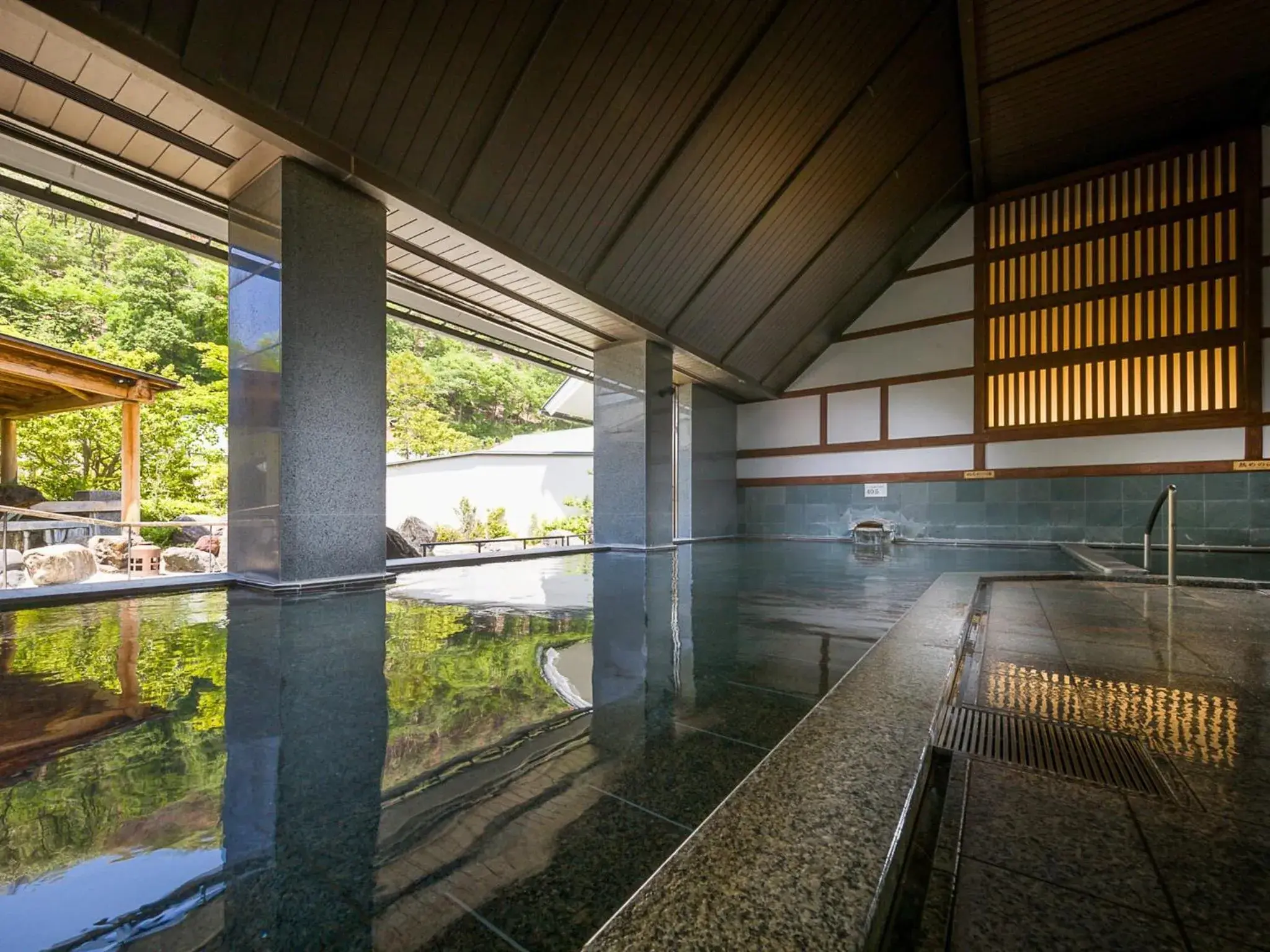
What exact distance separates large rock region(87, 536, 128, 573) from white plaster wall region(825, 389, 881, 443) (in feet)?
Result: 42.4

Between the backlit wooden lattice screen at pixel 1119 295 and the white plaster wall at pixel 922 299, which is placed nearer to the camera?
the backlit wooden lattice screen at pixel 1119 295

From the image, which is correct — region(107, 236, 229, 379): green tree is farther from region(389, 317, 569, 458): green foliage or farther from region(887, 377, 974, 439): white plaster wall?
region(887, 377, 974, 439): white plaster wall

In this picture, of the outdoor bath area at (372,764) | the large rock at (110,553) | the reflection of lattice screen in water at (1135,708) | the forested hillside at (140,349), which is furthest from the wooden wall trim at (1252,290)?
the large rock at (110,553)

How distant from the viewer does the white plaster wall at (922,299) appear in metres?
10.8

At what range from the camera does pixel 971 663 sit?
235cm

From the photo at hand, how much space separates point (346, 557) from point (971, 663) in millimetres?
4136

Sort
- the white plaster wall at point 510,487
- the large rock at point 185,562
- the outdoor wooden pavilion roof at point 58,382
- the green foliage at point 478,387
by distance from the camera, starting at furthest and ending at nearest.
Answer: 1. the green foliage at point 478,387
2. the white plaster wall at point 510,487
3. the large rock at point 185,562
4. the outdoor wooden pavilion roof at point 58,382

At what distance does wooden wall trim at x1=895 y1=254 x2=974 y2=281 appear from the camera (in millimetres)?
10742

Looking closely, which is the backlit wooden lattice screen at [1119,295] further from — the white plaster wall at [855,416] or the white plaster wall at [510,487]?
the white plaster wall at [510,487]

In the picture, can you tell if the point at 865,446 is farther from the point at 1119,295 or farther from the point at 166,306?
the point at 166,306

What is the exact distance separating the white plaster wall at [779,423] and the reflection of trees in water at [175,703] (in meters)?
10.3

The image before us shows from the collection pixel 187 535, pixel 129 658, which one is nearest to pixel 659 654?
pixel 129 658

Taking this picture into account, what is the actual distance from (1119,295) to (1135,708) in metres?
10.9

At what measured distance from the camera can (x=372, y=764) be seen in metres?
1.29
